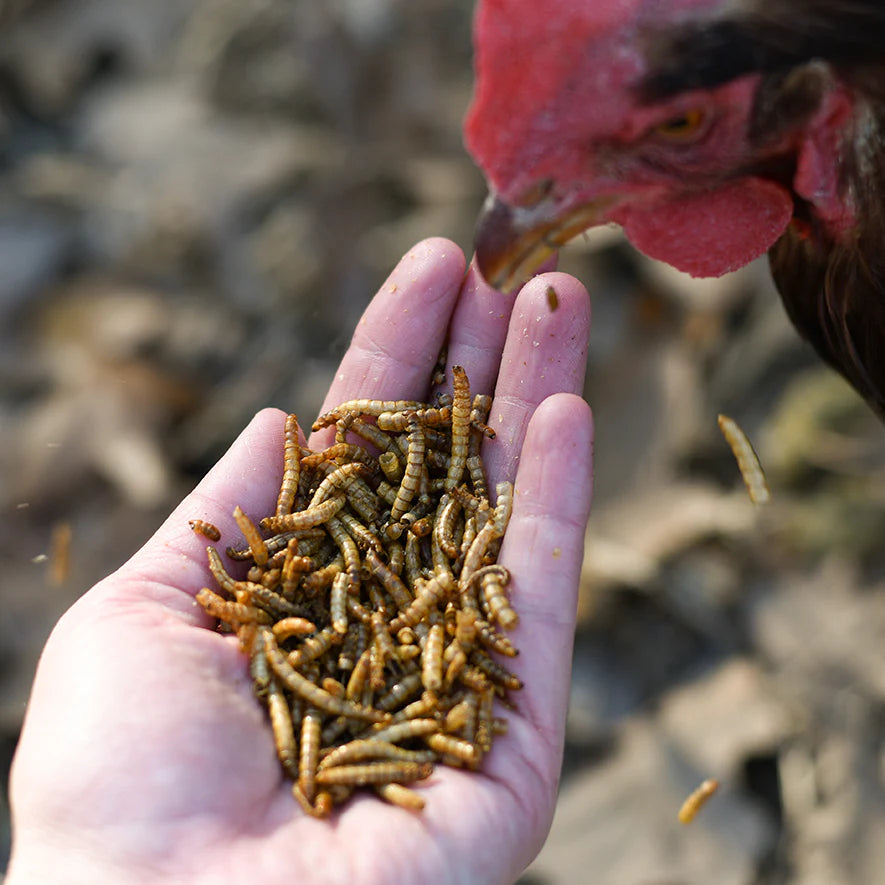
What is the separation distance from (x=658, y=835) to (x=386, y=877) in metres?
2.22

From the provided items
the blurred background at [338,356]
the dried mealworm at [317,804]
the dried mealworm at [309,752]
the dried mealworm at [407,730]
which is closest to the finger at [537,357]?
the dried mealworm at [407,730]

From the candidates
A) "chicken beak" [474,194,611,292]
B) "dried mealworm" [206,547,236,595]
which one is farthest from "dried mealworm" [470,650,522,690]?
"chicken beak" [474,194,611,292]

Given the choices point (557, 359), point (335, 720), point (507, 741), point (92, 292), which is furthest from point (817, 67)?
point (92, 292)

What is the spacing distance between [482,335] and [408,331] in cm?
25

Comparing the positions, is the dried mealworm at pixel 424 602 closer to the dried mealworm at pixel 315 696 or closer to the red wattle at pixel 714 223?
the dried mealworm at pixel 315 696

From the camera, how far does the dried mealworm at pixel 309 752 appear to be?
2.21 m

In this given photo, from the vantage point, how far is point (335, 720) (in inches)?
95.7

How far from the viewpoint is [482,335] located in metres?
3.15

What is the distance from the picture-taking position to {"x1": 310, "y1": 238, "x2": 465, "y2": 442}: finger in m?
3.13

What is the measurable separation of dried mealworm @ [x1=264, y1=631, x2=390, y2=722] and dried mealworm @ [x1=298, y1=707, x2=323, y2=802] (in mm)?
40

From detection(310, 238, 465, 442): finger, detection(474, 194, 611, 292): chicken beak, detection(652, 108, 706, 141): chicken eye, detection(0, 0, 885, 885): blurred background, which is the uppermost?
detection(652, 108, 706, 141): chicken eye

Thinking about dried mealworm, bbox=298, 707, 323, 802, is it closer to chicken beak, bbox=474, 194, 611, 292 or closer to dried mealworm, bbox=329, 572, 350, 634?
dried mealworm, bbox=329, 572, 350, 634

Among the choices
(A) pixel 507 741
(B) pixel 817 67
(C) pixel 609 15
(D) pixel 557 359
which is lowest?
(A) pixel 507 741

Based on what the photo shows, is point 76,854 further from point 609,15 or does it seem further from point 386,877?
point 609,15
